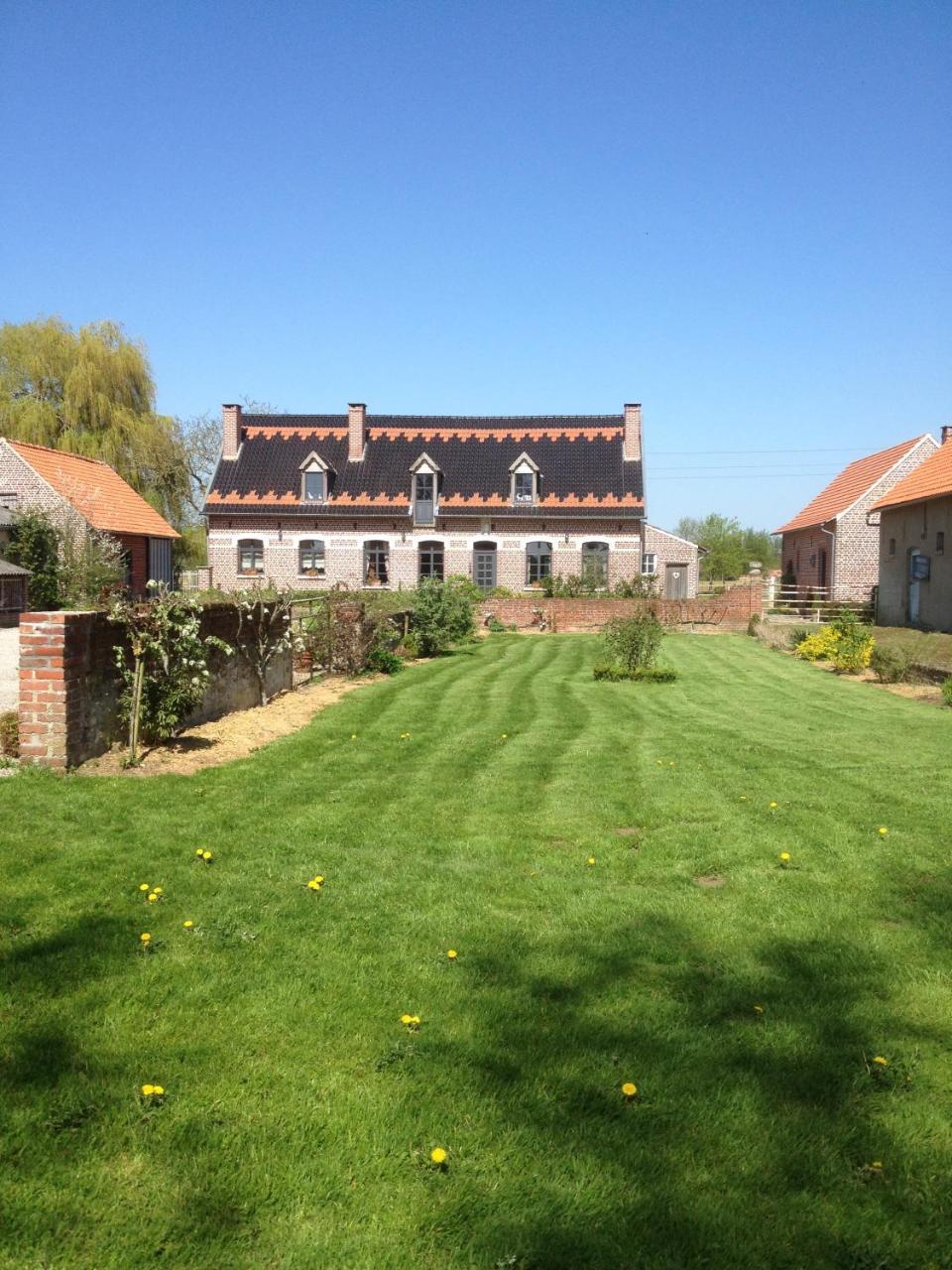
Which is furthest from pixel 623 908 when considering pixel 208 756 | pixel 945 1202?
pixel 208 756

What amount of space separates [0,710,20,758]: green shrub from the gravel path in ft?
6.33

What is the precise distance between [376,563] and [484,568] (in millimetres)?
4610

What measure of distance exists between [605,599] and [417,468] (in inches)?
423

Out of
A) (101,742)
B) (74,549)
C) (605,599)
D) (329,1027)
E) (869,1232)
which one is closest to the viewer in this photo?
(869,1232)

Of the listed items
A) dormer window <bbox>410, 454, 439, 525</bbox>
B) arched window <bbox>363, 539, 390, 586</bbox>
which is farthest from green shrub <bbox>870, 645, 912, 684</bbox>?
arched window <bbox>363, 539, 390, 586</bbox>

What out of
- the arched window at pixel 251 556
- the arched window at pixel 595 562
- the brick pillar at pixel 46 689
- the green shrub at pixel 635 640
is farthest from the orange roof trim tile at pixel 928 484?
the arched window at pixel 251 556

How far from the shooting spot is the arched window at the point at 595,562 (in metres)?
37.3

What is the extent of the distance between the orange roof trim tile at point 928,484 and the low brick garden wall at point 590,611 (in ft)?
23.1

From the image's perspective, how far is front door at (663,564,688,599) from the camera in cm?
3916

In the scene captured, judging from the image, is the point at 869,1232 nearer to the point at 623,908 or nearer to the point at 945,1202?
the point at 945,1202

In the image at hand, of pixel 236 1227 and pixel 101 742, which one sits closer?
pixel 236 1227

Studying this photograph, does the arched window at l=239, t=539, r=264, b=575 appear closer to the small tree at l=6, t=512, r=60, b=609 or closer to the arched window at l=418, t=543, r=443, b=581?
the arched window at l=418, t=543, r=443, b=581

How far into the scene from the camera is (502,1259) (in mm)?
2445

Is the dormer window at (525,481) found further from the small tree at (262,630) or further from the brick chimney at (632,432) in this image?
the small tree at (262,630)
